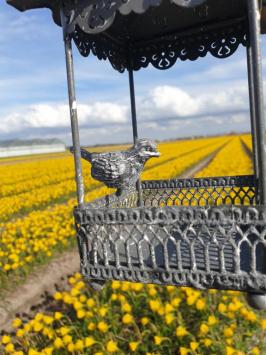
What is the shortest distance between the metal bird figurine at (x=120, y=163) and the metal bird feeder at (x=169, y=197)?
0.50 feet

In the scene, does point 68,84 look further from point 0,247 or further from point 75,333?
point 0,247

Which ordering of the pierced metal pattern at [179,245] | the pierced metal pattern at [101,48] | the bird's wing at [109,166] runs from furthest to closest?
the pierced metal pattern at [101,48] → the bird's wing at [109,166] → the pierced metal pattern at [179,245]

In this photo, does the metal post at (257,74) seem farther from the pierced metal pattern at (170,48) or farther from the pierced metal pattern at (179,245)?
the pierced metal pattern at (170,48)

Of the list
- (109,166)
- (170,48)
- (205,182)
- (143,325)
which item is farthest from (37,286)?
(170,48)

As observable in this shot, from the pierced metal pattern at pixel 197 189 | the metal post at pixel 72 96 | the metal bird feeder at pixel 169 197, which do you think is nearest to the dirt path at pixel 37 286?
the pierced metal pattern at pixel 197 189

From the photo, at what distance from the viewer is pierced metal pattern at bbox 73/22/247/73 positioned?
3459 millimetres

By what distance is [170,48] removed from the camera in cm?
382

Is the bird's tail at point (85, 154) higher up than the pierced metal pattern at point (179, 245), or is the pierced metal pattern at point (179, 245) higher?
the bird's tail at point (85, 154)

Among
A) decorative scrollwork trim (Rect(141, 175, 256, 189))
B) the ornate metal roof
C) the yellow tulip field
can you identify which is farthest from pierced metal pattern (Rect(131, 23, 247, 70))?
the yellow tulip field

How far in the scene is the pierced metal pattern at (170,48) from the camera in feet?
11.3

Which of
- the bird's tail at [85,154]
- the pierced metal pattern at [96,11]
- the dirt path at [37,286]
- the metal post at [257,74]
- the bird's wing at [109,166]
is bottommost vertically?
the dirt path at [37,286]

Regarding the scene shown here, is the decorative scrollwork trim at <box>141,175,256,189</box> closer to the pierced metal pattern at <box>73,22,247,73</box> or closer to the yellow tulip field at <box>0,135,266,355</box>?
the pierced metal pattern at <box>73,22,247,73</box>

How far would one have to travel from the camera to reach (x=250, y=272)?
206 cm

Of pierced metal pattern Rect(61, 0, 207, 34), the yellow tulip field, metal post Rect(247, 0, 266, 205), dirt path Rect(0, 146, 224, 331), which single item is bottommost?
dirt path Rect(0, 146, 224, 331)
